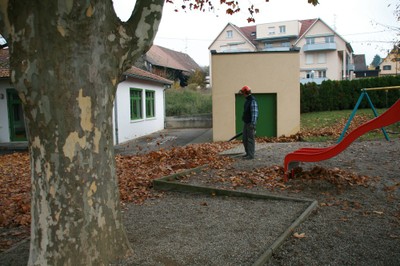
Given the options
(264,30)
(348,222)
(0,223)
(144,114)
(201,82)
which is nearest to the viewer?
(348,222)

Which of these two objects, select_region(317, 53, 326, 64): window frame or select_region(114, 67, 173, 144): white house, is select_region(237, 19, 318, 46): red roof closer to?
select_region(317, 53, 326, 64): window frame

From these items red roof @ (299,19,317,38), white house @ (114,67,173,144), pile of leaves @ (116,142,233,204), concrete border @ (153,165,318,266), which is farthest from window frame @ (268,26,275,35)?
concrete border @ (153,165,318,266)

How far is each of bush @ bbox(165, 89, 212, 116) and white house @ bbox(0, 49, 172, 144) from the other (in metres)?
6.96

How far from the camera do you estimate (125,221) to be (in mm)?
5176

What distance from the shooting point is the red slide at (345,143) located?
18.0 feet

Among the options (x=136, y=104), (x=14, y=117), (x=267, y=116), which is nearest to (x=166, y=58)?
(x=136, y=104)

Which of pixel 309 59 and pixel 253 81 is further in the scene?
pixel 309 59

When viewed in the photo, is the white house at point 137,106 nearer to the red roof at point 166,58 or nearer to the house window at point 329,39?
the red roof at point 166,58

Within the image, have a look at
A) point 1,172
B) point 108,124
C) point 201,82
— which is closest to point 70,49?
point 108,124

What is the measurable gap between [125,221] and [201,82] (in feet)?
139

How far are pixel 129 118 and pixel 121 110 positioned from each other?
136cm

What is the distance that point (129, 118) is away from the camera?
20.6m

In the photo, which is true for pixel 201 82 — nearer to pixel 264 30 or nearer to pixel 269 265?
pixel 264 30

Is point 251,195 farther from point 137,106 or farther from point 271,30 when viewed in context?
point 271,30
